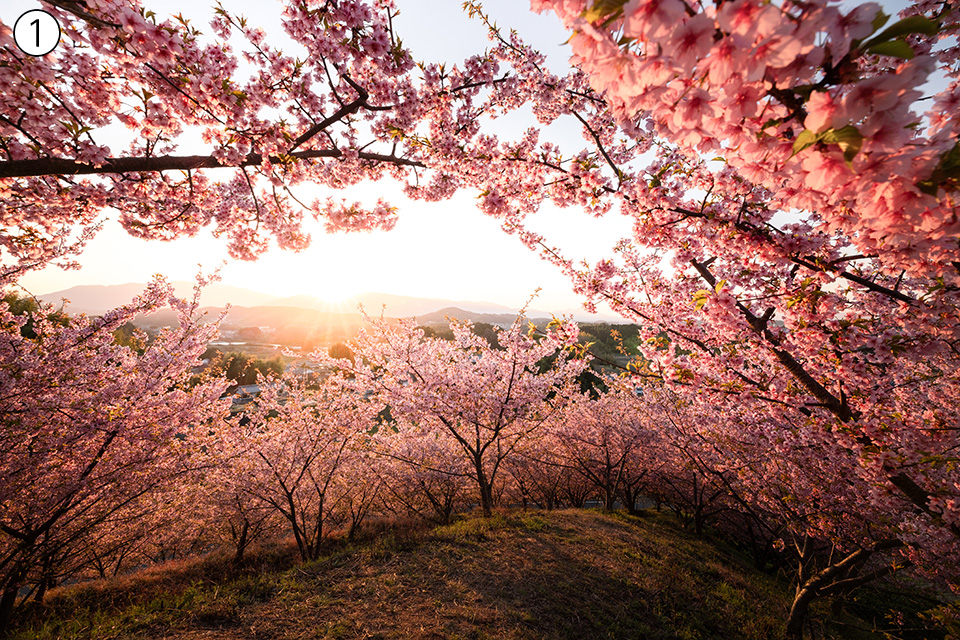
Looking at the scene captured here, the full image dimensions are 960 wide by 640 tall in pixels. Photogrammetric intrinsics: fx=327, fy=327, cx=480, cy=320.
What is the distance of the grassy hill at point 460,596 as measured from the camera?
5.30m

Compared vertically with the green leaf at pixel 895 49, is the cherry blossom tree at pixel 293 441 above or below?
below

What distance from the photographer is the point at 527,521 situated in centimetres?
1028

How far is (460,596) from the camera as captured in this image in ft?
20.1

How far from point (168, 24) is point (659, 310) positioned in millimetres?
7259

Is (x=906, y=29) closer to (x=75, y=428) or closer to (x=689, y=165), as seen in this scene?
(x=689, y=165)

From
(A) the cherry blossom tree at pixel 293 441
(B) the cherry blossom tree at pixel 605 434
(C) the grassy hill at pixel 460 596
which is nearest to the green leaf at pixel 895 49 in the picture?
(C) the grassy hill at pixel 460 596

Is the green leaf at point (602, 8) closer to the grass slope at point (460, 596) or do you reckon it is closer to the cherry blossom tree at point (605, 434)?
the grass slope at point (460, 596)

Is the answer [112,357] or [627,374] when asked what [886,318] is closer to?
[627,374]

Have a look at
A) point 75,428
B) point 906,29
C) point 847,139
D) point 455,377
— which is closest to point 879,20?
point 906,29

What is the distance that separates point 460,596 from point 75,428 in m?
7.85

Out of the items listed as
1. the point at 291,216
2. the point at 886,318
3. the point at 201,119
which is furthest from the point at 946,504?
the point at 291,216

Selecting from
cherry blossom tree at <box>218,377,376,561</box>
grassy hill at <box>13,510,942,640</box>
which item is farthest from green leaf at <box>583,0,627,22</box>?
cherry blossom tree at <box>218,377,376,561</box>

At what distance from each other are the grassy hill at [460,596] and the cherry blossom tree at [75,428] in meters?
1.72

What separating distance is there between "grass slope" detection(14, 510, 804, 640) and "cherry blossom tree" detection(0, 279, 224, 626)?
173 cm
